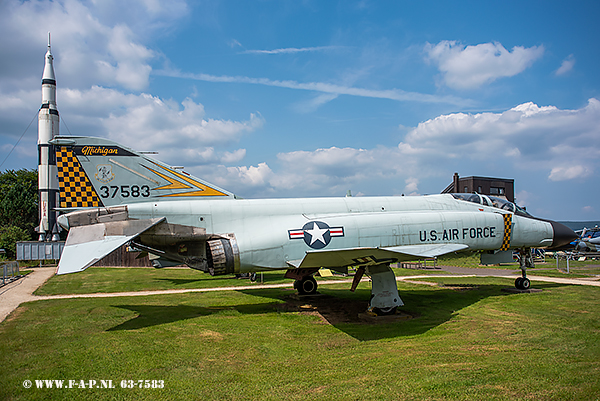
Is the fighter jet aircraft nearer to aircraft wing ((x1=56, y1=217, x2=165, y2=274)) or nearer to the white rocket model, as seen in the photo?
aircraft wing ((x1=56, y1=217, x2=165, y2=274))

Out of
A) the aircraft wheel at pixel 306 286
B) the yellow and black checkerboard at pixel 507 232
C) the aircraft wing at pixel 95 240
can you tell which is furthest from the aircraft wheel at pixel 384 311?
the aircraft wing at pixel 95 240

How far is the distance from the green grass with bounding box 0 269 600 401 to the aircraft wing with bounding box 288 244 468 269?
1.58m

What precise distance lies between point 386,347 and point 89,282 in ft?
55.8

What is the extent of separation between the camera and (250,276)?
18312 millimetres

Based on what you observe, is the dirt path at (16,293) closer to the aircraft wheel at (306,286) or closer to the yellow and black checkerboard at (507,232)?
the aircraft wheel at (306,286)

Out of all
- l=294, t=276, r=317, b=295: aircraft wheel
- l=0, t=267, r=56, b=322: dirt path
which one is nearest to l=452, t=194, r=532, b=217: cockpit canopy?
l=294, t=276, r=317, b=295: aircraft wheel

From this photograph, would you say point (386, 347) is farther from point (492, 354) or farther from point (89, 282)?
point (89, 282)

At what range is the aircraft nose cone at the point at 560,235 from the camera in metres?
12.6

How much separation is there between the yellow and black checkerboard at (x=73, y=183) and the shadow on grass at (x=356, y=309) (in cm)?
353

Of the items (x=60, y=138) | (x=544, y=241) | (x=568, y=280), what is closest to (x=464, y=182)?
(x=568, y=280)

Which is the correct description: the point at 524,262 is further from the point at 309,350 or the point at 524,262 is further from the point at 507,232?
the point at 309,350

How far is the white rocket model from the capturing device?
3369cm

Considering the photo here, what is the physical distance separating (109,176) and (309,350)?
7.21m

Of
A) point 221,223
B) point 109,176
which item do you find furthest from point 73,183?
point 221,223
